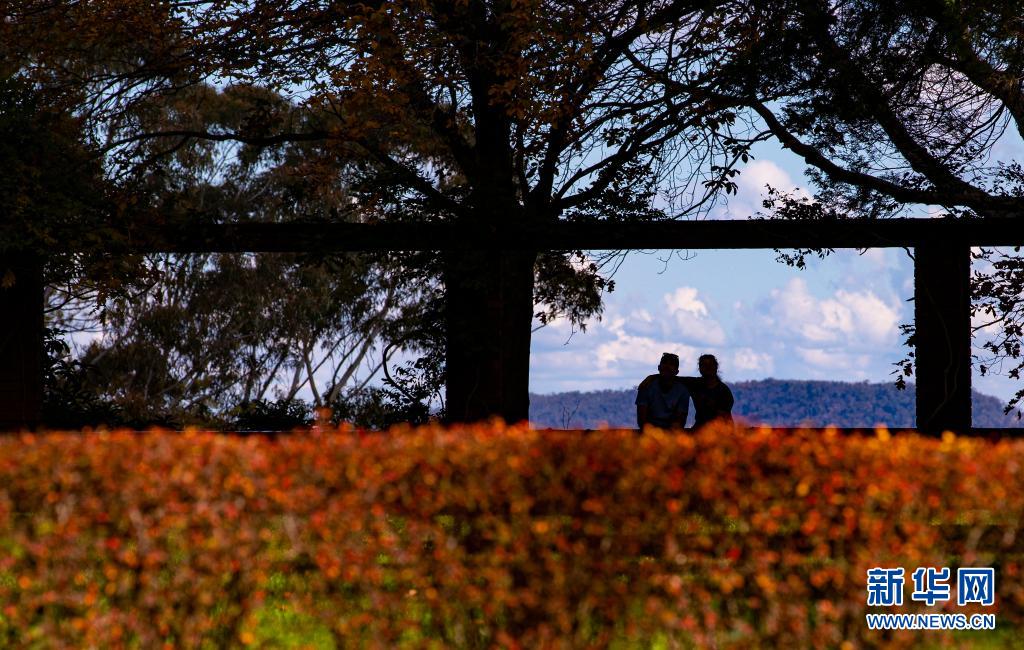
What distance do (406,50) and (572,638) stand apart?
980 cm

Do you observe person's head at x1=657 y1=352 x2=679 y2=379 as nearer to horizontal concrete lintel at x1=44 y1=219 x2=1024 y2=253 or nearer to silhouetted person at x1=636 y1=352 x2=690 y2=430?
silhouetted person at x1=636 y1=352 x2=690 y2=430

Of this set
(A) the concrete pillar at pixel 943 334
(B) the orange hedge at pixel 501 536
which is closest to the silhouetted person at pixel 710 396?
(B) the orange hedge at pixel 501 536

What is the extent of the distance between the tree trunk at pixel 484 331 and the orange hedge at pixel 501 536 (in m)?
9.13

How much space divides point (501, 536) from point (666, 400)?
5.34 meters

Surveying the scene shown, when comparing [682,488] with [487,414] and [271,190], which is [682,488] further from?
[271,190]

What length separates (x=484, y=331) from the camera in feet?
48.3

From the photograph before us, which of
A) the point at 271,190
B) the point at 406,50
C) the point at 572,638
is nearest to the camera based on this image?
the point at 572,638

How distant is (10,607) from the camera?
5492 millimetres

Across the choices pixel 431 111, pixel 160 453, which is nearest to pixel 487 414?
pixel 431 111

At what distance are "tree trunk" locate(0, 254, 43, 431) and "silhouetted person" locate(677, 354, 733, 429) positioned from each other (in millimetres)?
10051

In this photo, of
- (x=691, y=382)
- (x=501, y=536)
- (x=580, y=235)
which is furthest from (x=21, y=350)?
(x=501, y=536)

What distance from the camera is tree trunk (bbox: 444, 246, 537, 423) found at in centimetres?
1452

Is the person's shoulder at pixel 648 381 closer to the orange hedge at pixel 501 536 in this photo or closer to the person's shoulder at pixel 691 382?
the person's shoulder at pixel 691 382

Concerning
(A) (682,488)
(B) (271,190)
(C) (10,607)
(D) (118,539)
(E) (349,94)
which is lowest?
(C) (10,607)
